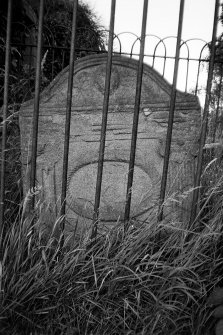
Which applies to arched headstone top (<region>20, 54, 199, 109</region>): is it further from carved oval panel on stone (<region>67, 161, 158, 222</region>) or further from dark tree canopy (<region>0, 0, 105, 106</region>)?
carved oval panel on stone (<region>67, 161, 158, 222</region>)

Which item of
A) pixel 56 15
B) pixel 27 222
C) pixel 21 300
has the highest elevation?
pixel 56 15

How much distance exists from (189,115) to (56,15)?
6.07 m

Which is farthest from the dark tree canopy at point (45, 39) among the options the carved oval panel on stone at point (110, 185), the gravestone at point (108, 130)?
the carved oval panel on stone at point (110, 185)

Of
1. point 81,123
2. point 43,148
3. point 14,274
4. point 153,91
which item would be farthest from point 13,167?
point 14,274

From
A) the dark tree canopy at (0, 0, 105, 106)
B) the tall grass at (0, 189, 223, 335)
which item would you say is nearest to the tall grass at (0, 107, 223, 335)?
the tall grass at (0, 189, 223, 335)

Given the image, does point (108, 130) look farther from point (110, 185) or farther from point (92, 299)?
point (92, 299)

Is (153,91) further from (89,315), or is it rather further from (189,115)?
(89,315)

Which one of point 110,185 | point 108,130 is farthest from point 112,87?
point 110,185

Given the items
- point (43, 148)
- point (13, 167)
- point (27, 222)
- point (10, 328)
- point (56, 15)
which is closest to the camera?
point (10, 328)

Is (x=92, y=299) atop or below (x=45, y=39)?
below

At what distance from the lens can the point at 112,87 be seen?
3.07 metres

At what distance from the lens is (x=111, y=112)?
304cm

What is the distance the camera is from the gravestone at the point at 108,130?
3.00m

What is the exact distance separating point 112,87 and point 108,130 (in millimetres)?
367
